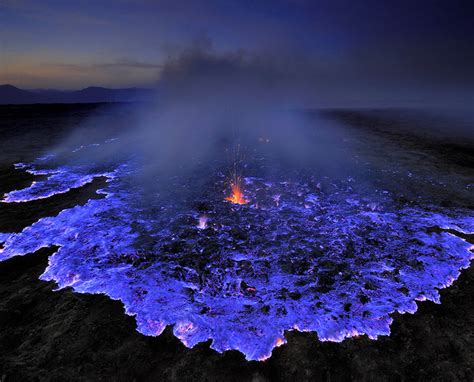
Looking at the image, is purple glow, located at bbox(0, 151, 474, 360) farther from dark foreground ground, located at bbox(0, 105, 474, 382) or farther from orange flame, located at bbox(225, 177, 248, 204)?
orange flame, located at bbox(225, 177, 248, 204)

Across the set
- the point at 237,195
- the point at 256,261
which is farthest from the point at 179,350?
the point at 237,195

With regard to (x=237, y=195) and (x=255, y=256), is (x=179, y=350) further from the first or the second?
(x=237, y=195)

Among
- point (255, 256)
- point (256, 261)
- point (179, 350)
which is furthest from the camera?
point (255, 256)

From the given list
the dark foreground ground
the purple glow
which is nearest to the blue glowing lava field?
the purple glow

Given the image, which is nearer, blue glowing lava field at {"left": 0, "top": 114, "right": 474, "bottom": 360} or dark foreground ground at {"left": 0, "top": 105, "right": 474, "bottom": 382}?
dark foreground ground at {"left": 0, "top": 105, "right": 474, "bottom": 382}

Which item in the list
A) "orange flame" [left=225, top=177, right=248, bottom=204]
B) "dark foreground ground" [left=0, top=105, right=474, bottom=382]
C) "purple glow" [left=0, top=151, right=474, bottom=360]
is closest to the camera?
"dark foreground ground" [left=0, top=105, right=474, bottom=382]

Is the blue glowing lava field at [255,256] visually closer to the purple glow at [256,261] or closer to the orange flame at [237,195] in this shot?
the purple glow at [256,261]

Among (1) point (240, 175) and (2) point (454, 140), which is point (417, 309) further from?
(2) point (454, 140)

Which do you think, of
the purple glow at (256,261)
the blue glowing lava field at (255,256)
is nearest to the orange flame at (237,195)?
the blue glowing lava field at (255,256)
